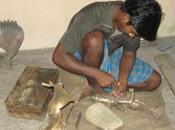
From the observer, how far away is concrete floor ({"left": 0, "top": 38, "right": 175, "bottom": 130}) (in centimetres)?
223

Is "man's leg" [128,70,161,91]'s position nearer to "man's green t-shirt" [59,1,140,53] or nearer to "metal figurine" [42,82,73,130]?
"man's green t-shirt" [59,1,140,53]

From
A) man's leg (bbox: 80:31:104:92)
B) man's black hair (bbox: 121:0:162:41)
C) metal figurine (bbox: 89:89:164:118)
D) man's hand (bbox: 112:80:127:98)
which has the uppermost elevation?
man's black hair (bbox: 121:0:162:41)

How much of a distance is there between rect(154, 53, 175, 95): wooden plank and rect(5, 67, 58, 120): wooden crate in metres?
0.78

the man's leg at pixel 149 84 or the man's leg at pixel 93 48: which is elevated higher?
the man's leg at pixel 93 48

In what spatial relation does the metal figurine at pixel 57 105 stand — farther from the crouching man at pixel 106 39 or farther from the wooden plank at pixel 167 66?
the wooden plank at pixel 167 66

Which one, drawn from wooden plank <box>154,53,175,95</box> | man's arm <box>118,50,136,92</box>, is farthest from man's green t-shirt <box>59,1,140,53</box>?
wooden plank <box>154,53,175,95</box>

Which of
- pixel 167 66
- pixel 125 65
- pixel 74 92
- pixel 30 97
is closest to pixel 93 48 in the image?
pixel 125 65

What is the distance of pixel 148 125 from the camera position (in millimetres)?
2211

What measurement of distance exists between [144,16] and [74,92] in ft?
2.50

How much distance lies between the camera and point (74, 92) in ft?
8.04

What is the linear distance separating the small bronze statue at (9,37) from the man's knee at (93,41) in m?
0.89

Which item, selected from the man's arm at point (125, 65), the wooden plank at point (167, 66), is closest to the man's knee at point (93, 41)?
the man's arm at point (125, 65)

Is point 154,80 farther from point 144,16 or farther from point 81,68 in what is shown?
point 144,16

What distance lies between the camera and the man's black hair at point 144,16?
6.35 ft
